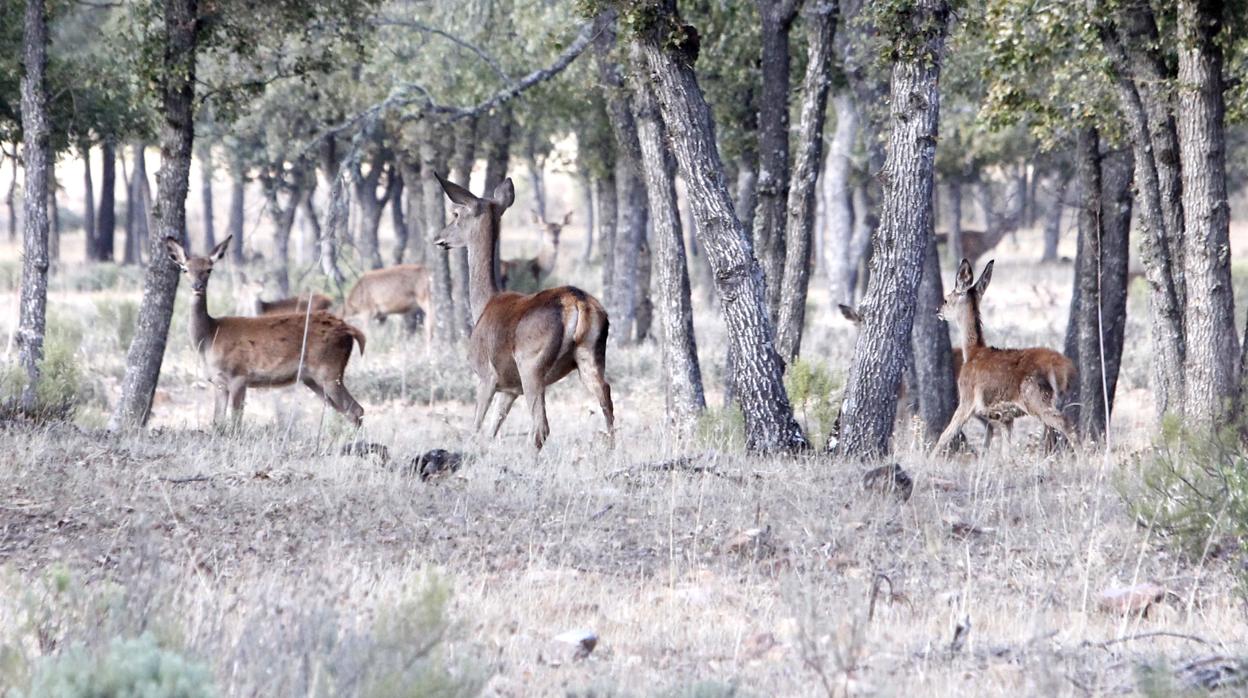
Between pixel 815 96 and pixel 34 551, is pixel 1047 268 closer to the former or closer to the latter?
pixel 815 96

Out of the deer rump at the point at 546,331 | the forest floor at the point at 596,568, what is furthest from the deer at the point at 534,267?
the forest floor at the point at 596,568

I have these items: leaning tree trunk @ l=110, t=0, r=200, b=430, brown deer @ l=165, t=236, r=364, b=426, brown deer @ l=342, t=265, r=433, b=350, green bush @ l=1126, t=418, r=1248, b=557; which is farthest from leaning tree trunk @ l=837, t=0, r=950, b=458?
brown deer @ l=342, t=265, r=433, b=350

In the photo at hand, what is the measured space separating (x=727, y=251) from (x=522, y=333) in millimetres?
2207

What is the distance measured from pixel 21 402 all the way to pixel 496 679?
311 inches

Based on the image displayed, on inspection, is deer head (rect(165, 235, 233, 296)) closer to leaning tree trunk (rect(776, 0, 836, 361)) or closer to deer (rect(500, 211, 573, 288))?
leaning tree trunk (rect(776, 0, 836, 361))

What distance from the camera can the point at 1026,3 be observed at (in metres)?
11.5

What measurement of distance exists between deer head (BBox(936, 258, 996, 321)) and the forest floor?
2.22 metres

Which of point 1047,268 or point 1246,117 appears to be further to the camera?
point 1047,268

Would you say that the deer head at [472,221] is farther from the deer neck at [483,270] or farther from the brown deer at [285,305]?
the brown deer at [285,305]

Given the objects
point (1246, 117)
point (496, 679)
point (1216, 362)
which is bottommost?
point (496, 679)

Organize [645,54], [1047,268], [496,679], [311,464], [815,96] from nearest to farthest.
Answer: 1. [496,679]
2. [311,464]
3. [645,54]
4. [815,96]
5. [1047,268]

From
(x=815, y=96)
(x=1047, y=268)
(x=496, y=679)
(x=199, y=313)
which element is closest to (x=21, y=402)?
(x=199, y=313)

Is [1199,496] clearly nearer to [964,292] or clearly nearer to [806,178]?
[806,178]

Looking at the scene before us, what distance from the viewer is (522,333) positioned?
12297 mm
